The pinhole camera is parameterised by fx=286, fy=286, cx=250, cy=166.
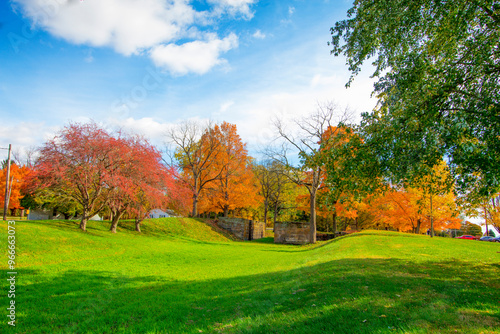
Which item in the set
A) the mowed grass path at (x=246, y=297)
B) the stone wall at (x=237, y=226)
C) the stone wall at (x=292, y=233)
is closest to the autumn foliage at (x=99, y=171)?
the mowed grass path at (x=246, y=297)

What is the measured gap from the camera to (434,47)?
27.0 feet

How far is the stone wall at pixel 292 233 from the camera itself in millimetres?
29484

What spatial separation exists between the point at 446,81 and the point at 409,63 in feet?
3.58

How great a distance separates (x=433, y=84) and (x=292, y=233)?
24.3 m

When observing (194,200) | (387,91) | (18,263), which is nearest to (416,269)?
(387,91)

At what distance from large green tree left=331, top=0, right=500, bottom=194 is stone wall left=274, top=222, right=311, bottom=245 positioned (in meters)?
22.6

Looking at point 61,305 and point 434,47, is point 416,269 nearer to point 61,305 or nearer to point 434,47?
point 434,47

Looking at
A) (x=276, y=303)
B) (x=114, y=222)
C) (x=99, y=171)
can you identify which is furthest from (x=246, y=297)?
(x=114, y=222)

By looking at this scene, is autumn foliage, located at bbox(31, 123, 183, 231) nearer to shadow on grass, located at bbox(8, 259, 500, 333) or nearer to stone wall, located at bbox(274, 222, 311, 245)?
shadow on grass, located at bbox(8, 259, 500, 333)

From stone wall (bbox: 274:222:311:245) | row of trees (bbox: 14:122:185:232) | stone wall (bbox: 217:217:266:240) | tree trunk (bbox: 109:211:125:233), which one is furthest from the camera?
stone wall (bbox: 217:217:266:240)

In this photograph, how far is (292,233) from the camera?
29641 mm

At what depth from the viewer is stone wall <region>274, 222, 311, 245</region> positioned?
29484 millimetres

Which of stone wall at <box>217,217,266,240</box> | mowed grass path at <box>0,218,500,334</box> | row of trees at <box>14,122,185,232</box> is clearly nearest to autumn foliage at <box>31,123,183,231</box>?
row of trees at <box>14,122,185,232</box>

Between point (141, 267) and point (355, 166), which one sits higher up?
point (355, 166)
